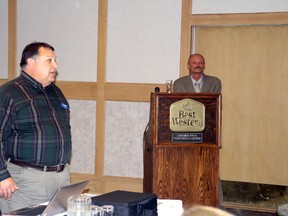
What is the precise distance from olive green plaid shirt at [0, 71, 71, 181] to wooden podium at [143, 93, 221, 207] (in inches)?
25.3

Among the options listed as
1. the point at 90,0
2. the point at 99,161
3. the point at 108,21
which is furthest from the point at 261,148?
the point at 90,0

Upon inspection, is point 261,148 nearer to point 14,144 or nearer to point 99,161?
point 99,161

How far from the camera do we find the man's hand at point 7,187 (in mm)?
2758

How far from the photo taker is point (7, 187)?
9.07 feet

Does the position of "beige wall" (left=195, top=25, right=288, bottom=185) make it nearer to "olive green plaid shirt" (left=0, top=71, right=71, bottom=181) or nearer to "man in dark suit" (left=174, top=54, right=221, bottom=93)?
"man in dark suit" (left=174, top=54, right=221, bottom=93)

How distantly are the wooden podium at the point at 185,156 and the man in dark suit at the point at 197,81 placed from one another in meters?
0.98

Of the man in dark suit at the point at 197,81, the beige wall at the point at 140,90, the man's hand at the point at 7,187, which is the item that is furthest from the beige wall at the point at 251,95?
the man's hand at the point at 7,187

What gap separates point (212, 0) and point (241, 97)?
116 centimetres

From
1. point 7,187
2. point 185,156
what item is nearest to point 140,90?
point 185,156

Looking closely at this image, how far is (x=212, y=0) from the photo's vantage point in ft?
17.3

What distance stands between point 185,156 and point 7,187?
118 centimetres

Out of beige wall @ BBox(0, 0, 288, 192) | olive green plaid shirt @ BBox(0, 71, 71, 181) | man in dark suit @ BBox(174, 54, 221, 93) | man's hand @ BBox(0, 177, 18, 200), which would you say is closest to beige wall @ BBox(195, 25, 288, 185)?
beige wall @ BBox(0, 0, 288, 192)

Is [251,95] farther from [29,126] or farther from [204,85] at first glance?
[29,126]

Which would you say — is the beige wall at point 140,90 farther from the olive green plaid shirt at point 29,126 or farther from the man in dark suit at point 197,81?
the olive green plaid shirt at point 29,126
